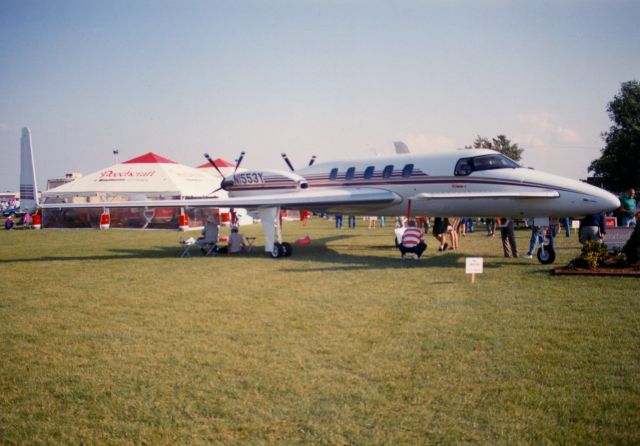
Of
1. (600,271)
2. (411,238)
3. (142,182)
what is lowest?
(600,271)

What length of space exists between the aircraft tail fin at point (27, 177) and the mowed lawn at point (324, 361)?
286 inches

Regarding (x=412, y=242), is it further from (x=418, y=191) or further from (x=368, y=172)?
(x=368, y=172)

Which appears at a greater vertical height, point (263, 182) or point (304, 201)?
point (263, 182)

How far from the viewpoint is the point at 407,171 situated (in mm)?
18094

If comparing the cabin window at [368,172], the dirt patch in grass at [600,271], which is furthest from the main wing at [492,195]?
the cabin window at [368,172]

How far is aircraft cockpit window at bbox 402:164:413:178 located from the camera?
17984mm

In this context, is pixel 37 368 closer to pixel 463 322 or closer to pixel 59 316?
pixel 59 316

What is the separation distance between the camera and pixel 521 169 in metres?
15.8

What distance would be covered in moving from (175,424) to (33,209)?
1755cm

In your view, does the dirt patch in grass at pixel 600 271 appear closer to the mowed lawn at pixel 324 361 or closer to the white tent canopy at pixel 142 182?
the mowed lawn at pixel 324 361

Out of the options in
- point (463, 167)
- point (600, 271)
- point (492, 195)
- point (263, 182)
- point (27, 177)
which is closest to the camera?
point (600, 271)

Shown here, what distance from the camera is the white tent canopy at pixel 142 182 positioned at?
39500mm

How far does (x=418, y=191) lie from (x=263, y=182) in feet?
24.1

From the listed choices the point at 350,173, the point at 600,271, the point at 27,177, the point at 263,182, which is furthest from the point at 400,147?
the point at 27,177
